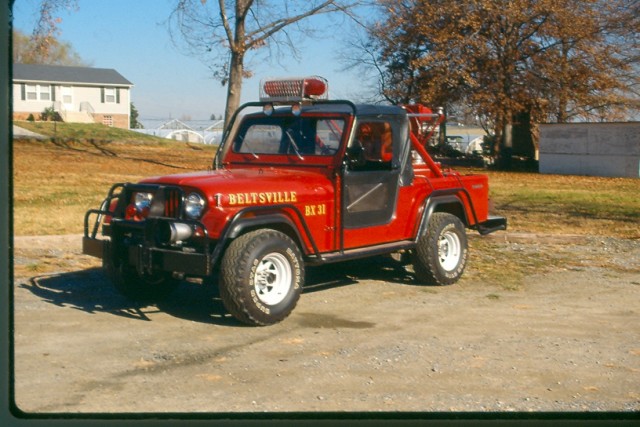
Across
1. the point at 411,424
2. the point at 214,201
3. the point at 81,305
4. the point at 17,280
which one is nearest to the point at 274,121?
the point at 214,201

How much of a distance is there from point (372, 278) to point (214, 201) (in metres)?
3.22

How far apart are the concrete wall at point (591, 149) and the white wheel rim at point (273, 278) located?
24184 mm

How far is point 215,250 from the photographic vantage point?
6.66m

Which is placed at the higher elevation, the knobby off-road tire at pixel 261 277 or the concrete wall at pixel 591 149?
the concrete wall at pixel 591 149

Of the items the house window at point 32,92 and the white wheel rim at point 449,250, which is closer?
the white wheel rim at point 449,250

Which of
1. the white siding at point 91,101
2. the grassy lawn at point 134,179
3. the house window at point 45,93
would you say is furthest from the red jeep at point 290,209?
the white siding at point 91,101

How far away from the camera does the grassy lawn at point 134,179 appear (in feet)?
44.1

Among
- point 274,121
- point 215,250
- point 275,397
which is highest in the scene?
point 274,121

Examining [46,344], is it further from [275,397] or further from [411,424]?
[411,424]

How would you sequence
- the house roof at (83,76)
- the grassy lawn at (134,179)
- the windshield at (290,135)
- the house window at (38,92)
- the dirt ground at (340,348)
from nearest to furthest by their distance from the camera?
the dirt ground at (340,348), the windshield at (290,135), the grassy lawn at (134,179), the house roof at (83,76), the house window at (38,92)

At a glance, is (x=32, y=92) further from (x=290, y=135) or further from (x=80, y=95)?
(x=290, y=135)

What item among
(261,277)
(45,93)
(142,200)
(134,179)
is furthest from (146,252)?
(45,93)

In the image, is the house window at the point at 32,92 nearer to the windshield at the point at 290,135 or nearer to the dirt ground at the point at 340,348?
the dirt ground at the point at 340,348

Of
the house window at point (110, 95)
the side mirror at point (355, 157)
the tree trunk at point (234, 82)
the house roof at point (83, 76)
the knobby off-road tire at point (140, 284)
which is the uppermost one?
the house roof at point (83, 76)
